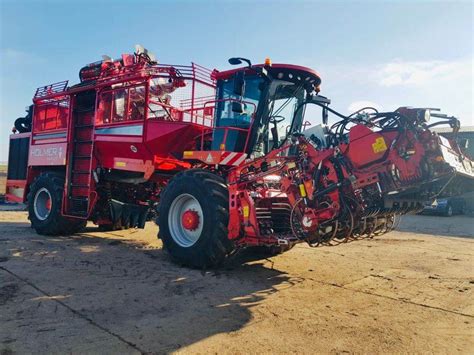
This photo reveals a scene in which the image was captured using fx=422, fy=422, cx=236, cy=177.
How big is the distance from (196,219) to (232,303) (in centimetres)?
171

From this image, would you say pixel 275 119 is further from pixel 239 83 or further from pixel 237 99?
pixel 239 83

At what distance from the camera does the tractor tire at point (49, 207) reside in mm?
8703

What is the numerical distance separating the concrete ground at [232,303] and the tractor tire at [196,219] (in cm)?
24

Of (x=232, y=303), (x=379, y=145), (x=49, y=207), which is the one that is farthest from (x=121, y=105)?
(x=379, y=145)

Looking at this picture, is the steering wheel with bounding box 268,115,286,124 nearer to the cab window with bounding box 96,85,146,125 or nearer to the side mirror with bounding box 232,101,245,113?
the side mirror with bounding box 232,101,245,113

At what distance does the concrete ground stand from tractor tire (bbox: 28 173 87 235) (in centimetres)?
141

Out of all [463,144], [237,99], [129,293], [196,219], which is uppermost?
[237,99]

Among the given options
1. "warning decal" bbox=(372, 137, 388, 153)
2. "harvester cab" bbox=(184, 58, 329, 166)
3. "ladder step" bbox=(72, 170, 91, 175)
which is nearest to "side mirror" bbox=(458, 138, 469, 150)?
"warning decal" bbox=(372, 137, 388, 153)

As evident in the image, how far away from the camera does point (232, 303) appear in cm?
451

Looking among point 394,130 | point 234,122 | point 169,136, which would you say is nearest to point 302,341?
point 394,130

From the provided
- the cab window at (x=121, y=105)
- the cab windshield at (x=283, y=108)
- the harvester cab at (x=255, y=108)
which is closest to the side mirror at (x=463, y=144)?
the harvester cab at (x=255, y=108)

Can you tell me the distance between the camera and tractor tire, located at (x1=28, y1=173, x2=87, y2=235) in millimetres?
8703

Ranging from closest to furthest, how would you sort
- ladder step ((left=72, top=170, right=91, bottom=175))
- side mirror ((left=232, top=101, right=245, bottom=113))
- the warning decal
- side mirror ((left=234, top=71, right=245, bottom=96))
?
the warning decal < side mirror ((left=234, top=71, right=245, bottom=96)) < side mirror ((left=232, top=101, right=245, bottom=113)) < ladder step ((left=72, top=170, right=91, bottom=175))

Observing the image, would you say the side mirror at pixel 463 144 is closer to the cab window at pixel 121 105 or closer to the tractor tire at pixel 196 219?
the tractor tire at pixel 196 219
